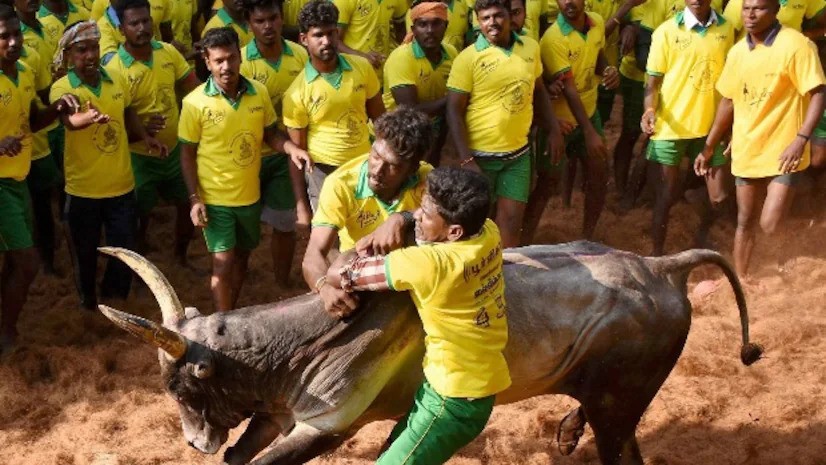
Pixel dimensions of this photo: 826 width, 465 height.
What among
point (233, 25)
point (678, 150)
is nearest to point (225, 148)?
point (233, 25)

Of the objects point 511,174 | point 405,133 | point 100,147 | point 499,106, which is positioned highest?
point 405,133

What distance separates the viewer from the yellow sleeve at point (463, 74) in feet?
27.7

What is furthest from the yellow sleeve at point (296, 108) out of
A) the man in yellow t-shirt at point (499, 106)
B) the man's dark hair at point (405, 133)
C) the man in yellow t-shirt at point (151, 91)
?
the man's dark hair at point (405, 133)

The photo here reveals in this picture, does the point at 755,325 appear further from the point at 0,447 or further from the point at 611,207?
the point at 0,447

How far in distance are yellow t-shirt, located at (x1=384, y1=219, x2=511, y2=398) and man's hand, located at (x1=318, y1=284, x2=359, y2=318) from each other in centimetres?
28

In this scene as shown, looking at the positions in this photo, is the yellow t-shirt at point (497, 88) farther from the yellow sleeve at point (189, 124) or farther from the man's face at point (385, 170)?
the man's face at point (385, 170)

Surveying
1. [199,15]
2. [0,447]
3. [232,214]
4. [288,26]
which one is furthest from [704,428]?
[199,15]

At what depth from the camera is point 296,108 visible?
806 centimetres

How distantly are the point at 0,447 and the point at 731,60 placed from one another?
543cm

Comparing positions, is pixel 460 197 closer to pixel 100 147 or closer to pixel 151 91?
pixel 100 147

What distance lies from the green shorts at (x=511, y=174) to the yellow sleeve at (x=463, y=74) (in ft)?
1.74

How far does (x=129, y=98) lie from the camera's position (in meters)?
8.36

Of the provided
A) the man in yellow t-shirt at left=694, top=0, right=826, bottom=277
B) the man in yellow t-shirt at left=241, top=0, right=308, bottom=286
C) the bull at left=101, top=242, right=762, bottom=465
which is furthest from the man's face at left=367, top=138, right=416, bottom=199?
the man in yellow t-shirt at left=694, top=0, right=826, bottom=277

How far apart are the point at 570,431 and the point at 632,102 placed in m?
4.39
